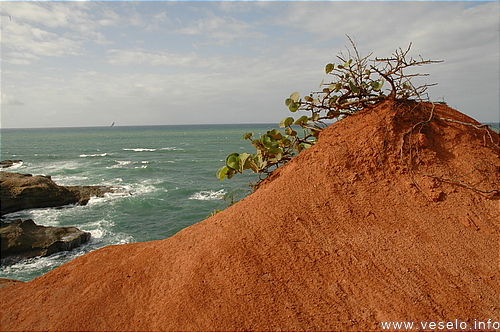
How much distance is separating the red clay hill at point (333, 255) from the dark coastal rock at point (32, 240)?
792 centimetres

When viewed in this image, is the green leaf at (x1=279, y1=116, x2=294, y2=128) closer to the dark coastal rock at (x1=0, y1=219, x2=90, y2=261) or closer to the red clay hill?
the red clay hill

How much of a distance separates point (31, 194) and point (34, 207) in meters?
0.64

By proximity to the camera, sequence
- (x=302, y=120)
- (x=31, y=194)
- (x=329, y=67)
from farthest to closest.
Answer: (x=31, y=194), (x=302, y=120), (x=329, y=67)

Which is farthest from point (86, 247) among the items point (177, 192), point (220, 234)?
point (220, 234)

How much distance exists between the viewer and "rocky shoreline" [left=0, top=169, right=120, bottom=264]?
959 centimetres

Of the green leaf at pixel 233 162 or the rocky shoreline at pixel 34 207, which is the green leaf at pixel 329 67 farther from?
the rocky shoreline at pixel 34 207

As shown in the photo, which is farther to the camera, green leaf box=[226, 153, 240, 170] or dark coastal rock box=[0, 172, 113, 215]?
dark coastal rock box=[0, 172, 113, 215]

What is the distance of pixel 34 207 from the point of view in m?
14.8

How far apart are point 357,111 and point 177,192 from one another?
594 inches

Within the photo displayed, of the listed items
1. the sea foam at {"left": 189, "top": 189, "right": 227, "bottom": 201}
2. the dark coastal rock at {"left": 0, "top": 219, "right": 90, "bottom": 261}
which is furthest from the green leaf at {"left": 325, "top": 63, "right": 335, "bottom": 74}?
the sea foam at {"left": 189, "top": 189, "right": 227, "bottom": 201}

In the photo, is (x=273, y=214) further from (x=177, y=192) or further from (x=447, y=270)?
(x=177, y=192)

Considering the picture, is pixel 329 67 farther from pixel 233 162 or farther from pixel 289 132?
pixel 233 162

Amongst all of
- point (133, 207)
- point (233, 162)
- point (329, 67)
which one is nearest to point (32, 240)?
point (133, 207)

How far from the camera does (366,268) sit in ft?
8.36
